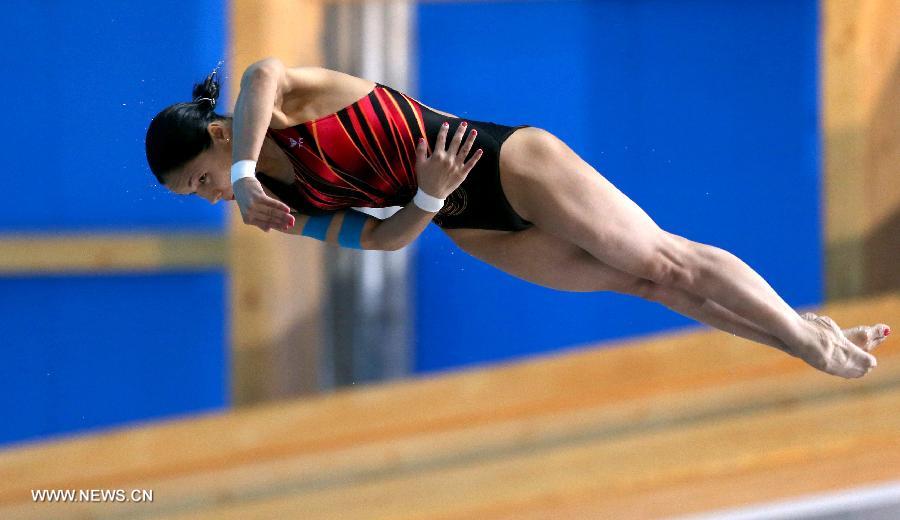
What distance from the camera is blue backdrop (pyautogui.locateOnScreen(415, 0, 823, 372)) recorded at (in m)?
3.57

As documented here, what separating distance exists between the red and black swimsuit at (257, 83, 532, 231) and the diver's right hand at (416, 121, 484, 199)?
0.04 m

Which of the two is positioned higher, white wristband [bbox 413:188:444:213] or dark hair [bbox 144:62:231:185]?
dark hair [bbox 144:62:231:185]

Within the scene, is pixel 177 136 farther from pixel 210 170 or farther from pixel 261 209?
pixel 261 209

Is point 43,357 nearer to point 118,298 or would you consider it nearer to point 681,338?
point 118,298

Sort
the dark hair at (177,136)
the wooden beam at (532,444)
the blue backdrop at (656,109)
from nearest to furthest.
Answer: the dark hair at (177,136) → the blue backdrop at (656,109) → the wooden beam at (532,444)

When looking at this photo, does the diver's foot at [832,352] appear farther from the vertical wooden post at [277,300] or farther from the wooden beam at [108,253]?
the wooden beam at [108,253]

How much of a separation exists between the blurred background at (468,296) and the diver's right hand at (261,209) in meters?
1.68

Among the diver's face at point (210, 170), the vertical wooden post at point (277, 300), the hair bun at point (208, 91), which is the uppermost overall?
the hair bun at point (208, 91)

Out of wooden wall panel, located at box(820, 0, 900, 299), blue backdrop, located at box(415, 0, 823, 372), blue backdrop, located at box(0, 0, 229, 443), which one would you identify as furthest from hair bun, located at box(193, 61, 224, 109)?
wooden wall panel, located at box(820, 0, 900, 299)

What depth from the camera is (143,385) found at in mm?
4262

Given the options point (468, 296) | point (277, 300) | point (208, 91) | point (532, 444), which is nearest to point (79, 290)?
point (277, 300)

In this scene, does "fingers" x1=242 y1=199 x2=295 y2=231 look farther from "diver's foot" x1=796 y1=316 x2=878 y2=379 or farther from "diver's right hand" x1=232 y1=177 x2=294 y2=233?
"diver's foot" x1=796 y1=316 x2=878 y2=379

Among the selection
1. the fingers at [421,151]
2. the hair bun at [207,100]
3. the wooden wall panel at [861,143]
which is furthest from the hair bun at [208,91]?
the wooden wall panel at [861,143]

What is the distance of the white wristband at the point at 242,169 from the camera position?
1.86 metres
